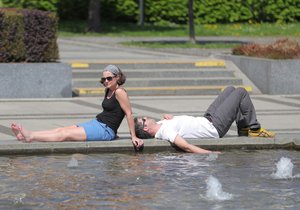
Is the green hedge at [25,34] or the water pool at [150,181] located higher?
the green hedge at [25,34]

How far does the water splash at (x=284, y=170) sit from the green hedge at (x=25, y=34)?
820cm

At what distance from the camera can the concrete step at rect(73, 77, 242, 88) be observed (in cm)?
2030

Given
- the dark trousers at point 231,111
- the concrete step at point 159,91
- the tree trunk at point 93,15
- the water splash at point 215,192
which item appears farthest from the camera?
the tree trunk at point 93,15

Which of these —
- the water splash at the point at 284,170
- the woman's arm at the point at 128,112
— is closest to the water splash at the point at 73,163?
the woman's arm at the point at 128,112

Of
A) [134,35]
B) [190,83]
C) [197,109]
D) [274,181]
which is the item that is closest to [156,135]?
[274,181]

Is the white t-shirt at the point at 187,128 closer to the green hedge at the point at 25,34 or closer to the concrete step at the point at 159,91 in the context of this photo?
the green hedge at the point at 25,34

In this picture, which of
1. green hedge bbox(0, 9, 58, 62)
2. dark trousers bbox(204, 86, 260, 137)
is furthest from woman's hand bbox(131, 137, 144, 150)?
green hedge bbox(0, 9, 58, 62)

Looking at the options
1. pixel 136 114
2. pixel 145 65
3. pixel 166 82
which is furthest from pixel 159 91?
pixel 136 114

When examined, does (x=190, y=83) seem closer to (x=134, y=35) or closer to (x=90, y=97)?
(x=90, y=97)

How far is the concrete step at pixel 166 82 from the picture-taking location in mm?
20297

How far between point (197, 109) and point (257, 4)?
2538 cm

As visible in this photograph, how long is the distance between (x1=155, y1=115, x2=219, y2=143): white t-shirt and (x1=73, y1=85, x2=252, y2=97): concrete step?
22.6 ft

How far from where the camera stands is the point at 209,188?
33.9 feet

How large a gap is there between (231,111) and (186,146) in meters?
0.78
